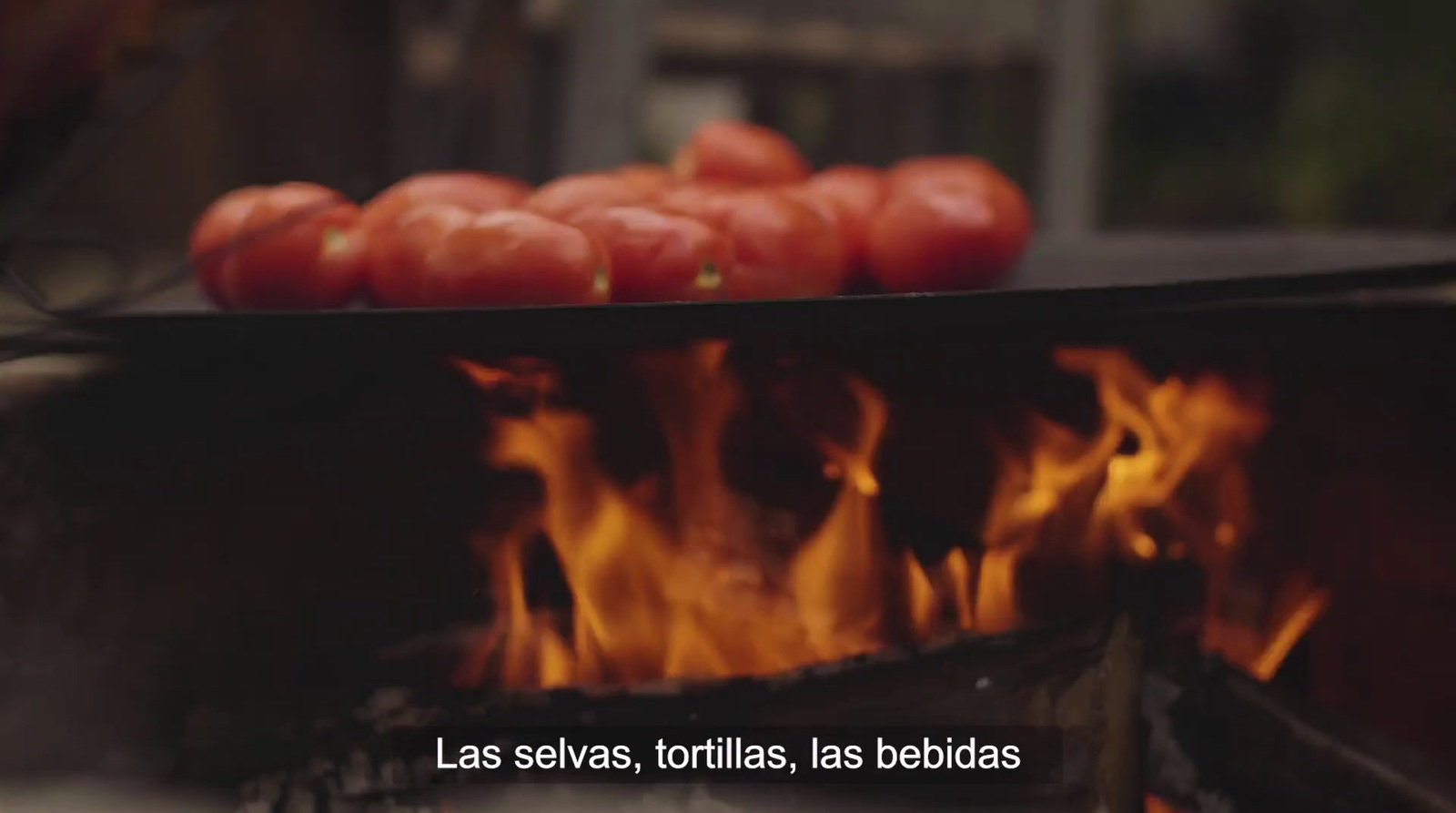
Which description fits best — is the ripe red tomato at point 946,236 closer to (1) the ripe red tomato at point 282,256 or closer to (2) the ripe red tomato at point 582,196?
(2) the ripe red tomato at point 582,196

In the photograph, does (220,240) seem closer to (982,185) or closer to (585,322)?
(585,322)

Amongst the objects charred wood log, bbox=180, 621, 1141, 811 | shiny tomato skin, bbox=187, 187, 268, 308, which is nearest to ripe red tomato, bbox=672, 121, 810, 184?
shiny tomato skin, bbox=187, 187, 268, 308

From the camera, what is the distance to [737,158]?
3.42ft

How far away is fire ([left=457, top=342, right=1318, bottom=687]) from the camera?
31.2 inches

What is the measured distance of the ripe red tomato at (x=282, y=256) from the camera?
0.77m

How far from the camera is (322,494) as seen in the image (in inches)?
30.5

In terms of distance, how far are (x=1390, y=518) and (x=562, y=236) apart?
2.17 feet

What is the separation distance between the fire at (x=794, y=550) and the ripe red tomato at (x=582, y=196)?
0.16m

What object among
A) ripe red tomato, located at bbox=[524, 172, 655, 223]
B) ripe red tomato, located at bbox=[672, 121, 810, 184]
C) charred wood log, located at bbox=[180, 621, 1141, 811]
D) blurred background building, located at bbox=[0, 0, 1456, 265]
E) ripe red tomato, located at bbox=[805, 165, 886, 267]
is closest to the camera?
charred wood log, located at bbox=[180, 621, 1141, 811]

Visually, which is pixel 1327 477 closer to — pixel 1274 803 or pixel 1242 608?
pixel 1242 608

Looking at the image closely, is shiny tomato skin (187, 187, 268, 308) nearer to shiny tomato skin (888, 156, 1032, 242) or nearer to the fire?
the fire

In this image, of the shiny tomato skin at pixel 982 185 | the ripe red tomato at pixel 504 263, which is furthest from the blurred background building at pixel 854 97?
the shiny tomato skin at pixel 982 185

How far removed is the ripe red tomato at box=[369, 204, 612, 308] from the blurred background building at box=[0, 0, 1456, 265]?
7 cm

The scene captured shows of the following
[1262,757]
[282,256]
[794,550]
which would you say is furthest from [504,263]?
[1262,757]
